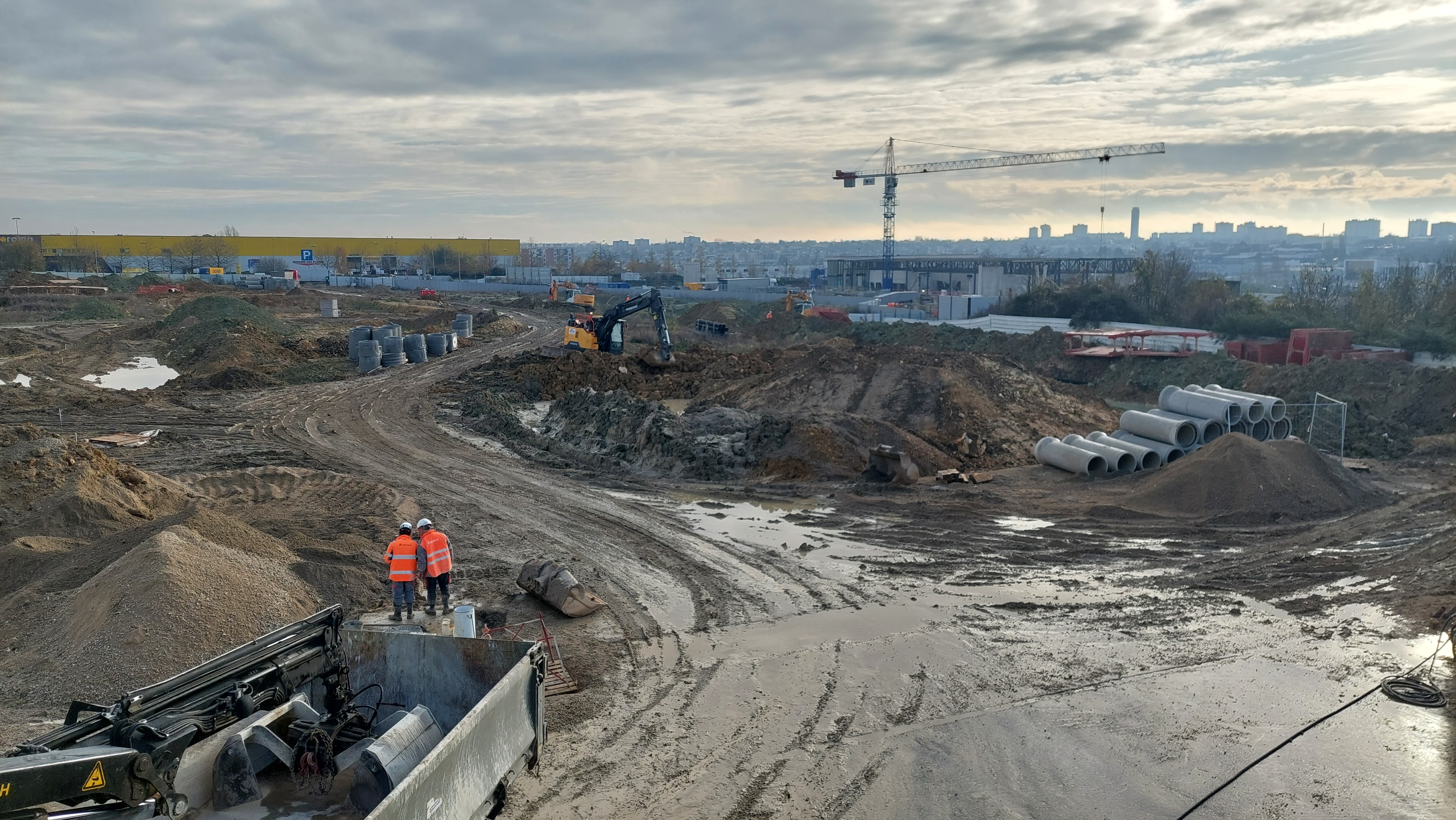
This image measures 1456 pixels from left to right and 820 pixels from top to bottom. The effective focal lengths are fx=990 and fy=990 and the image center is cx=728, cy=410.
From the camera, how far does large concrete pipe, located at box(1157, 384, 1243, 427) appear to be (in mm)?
22047

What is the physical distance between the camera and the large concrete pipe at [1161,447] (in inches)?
838

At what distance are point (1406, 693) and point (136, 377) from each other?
4123 centimetres

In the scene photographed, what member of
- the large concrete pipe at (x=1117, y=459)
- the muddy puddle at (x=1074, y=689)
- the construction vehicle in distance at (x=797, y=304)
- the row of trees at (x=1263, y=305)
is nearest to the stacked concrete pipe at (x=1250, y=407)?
the large concrete pipe at (x=1117, y=459)

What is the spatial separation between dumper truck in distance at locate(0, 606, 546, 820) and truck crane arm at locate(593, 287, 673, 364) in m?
Result: 29.8

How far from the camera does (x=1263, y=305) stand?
54438 millimetres

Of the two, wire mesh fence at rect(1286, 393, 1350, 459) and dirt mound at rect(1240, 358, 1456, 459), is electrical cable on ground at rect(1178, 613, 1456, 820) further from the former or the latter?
dirt mound at rect(1240, 358, 1456, 459)

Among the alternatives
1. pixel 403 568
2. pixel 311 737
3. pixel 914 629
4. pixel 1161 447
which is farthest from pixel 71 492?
pixel 1161 447

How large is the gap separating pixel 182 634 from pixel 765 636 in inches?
250

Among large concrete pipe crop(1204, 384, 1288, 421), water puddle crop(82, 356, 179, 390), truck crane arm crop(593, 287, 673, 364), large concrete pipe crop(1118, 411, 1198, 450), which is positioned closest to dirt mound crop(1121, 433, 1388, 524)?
large concrete pipe crop(1118, 411, 1198, 450)

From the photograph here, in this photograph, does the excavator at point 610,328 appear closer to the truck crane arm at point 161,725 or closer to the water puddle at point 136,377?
the water puddle at point 136,377

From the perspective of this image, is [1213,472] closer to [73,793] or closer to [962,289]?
[73,793]

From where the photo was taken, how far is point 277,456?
23047 mm

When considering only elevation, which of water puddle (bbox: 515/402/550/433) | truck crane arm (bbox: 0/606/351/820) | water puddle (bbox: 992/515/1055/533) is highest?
truck crane arm (bbox: 0/606/351/820)

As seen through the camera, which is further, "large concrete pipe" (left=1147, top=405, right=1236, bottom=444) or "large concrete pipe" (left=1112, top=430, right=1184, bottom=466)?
"large concrete pipe" (left=1147, top=405, right=1236, bottom=444)
